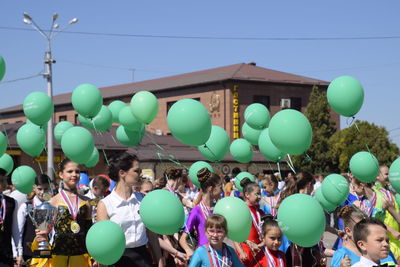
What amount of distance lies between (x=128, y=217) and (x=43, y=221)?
0.90m

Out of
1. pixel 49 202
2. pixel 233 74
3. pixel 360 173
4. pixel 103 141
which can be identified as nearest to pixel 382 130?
pixel 233 74

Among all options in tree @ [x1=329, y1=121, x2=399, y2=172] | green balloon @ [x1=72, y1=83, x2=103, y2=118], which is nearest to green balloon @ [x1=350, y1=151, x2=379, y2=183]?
green balloon @ [x1=72, y1=83, x2=103, y2=118]

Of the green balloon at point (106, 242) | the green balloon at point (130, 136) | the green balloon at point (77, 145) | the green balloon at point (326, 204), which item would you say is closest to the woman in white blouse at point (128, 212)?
the green balloon at point (106, 242)

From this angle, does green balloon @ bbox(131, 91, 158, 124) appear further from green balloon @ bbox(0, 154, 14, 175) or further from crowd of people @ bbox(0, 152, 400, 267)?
green balloon @ bbox(0, 154, 14, 175)

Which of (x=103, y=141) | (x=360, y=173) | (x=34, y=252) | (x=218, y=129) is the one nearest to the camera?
(x=34, y=252)

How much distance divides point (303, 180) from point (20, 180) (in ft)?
15.0

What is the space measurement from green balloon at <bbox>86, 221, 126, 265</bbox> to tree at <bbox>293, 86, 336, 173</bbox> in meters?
34.0

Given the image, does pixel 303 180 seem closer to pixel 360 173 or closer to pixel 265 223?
pixel 360 173

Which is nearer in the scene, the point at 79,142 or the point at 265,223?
the point at 265,223

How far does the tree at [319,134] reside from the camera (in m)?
38.4

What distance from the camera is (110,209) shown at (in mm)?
5086

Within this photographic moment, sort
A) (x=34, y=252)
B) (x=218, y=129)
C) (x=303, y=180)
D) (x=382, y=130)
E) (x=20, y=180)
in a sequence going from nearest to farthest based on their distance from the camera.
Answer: (x=34, y=252) → (x=303, y=180) → (x=218, y=129) → (x=20, y=180) → (x=382, y=130)

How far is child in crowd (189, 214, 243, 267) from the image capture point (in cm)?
491

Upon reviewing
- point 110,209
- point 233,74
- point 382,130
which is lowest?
point 382,130
